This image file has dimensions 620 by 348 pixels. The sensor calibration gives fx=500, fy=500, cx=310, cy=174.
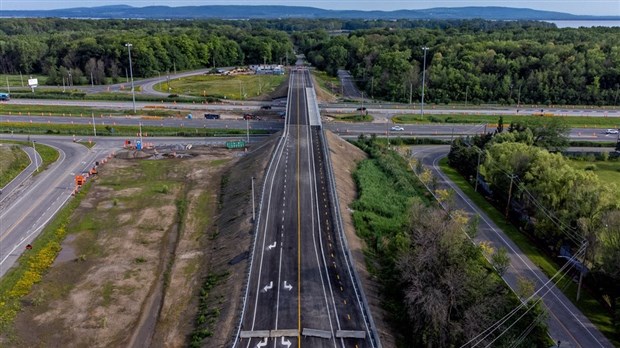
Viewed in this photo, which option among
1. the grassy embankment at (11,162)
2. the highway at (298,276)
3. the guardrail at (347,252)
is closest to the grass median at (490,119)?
the guardrail at (347,252)

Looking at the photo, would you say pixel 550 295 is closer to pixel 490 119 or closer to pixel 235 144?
pixel 235 144

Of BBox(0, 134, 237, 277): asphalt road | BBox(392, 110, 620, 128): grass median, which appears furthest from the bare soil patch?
BBox(392, 110, 620, 128): grass median

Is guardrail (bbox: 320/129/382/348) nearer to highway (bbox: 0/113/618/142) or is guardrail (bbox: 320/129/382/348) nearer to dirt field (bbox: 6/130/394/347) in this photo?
dirt field (bbox: 6/130/394/347)

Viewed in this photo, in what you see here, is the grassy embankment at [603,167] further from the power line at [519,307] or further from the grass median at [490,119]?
the power line at [519,307]

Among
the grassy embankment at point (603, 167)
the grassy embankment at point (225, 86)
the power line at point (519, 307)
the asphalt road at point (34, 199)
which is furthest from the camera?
the grassy embankment at point (225, 86)

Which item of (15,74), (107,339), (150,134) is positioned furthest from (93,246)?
(15,74)

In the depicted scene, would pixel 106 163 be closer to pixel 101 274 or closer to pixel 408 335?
pixel 101 274
